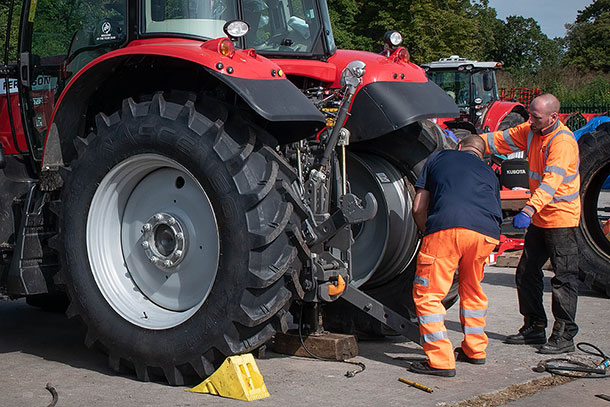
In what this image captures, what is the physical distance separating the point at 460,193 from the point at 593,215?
3.52 metres

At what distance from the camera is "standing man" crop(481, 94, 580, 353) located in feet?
19.8

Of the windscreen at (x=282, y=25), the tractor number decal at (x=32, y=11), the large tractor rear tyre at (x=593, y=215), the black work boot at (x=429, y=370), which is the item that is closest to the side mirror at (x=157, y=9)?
the windscreen at (x=282, y=25)

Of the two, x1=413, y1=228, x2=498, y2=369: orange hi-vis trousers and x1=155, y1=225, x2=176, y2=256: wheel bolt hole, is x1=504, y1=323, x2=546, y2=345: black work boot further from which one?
x1=155, y1=225, x2=176, y2=256: wheel bolt hole

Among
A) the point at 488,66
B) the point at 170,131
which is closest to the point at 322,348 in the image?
the point at 170,131

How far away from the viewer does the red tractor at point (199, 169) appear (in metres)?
4.68

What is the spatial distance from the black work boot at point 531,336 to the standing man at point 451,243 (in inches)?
29.8

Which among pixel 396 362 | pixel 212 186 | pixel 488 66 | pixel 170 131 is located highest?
pixel 488 66

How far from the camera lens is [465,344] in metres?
5.54

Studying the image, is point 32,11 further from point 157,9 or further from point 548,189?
point 548,189

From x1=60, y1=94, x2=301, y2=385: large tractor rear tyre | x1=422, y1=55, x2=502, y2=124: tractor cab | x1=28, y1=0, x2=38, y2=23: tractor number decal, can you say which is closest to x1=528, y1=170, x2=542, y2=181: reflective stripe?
x1=60, y1=94, x2=301, y2=385: large tractor rear tyre

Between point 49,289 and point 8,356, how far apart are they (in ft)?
2.15

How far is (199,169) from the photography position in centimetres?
474

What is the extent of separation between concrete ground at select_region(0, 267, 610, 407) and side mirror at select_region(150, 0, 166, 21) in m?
2.12

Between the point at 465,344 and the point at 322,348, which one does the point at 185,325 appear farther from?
the point at 465,344
